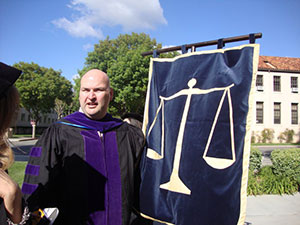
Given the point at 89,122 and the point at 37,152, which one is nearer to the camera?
the point at 37,152

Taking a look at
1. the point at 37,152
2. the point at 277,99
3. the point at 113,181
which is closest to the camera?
the point at 37,152

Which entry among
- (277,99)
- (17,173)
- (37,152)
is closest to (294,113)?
(277,99)

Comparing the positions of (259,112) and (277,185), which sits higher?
(259,112)

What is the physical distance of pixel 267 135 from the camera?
2419 centimetres

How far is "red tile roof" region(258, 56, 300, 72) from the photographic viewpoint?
25081 millimetres

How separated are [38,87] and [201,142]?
2717cm

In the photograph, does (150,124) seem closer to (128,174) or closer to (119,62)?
(128,174)

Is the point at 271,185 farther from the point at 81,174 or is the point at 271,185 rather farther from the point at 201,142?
the point at 81,174

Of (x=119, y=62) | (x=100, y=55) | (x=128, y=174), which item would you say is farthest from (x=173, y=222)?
(x=100, y=55)

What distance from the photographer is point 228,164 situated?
1756 mm

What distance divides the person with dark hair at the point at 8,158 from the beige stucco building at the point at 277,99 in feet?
87.2

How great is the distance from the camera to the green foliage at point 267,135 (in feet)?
79.2

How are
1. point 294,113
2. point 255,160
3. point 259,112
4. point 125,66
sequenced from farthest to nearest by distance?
point 294,113
point 259,112
point 125,66
point 255,160

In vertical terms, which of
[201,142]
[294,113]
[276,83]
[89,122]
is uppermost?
[276,83]
